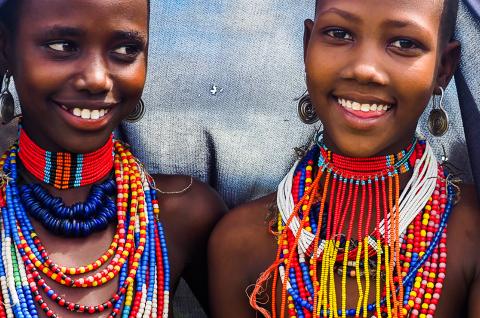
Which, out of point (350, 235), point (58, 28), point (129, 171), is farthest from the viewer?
point (129, 171)

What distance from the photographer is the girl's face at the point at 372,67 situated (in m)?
2.12

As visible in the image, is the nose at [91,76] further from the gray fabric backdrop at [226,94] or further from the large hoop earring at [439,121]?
the large hoop earring at [439,121]

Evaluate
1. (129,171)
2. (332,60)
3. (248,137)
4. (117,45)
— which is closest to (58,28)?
(117,45)

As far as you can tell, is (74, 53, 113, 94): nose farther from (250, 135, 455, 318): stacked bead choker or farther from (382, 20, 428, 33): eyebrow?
(382, 20, 428, 33): eyebrow

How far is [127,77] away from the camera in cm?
227

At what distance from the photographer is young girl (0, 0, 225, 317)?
219 cm

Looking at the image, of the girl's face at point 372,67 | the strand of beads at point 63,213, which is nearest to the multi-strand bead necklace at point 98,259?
the strand of beads at point 63,213

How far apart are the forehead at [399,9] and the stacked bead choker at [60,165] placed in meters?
0.79

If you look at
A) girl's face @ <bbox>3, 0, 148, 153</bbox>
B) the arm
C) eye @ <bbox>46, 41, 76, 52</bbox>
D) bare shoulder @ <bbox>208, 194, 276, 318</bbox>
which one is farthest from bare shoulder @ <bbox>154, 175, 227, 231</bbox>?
eye @ <bbox>46, 41, 76, 52</bbox>

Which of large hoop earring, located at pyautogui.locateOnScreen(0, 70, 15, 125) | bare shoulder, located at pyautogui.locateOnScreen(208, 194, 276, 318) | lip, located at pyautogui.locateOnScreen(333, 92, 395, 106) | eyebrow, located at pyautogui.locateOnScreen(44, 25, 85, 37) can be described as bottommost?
bare shoulder, located at pyautogui.locateOnScreen(208, 194, 276, 318)

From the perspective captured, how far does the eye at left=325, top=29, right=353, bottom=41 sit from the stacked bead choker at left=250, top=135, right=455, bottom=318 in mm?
321

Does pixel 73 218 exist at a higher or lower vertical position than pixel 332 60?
lower

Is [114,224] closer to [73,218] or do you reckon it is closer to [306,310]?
[73,218]

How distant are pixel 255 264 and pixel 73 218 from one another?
1.69 feet
